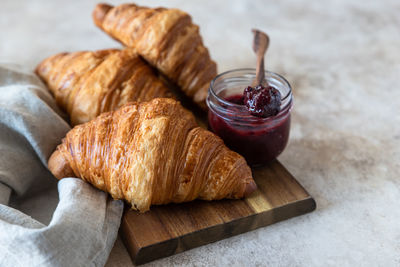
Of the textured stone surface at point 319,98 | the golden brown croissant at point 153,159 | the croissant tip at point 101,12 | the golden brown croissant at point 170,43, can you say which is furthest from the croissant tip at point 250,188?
the croissant tip at point 101,12

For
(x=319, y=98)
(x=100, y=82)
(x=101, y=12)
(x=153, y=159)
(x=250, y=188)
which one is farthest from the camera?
(x=319, y=98)

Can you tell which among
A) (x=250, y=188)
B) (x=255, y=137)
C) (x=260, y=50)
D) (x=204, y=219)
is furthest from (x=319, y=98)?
(x=204, y=219)

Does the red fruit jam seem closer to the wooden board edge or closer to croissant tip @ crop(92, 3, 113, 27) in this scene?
the wooden board edge

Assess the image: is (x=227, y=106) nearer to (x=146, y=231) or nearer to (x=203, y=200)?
(x=203, y=200)

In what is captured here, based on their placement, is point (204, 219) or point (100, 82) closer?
point (204, 219)

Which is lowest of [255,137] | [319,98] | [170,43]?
[319,98]

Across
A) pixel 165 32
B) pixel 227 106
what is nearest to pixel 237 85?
pixel 227 106

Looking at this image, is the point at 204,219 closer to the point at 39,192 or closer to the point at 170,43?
the point at 39,192
